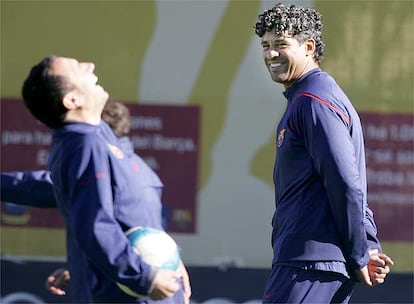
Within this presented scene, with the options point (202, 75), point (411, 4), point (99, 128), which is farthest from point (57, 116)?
point (411, 4)

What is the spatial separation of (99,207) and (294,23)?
122 cm

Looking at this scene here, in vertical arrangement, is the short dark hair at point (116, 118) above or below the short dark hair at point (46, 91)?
below

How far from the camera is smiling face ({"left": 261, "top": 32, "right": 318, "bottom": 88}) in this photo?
4074mm

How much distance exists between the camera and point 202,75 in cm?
662

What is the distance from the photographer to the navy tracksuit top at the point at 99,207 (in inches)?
131

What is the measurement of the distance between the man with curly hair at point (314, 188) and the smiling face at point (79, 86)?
806 millimetres

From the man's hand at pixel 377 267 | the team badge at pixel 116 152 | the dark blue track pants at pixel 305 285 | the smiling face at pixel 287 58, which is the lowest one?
the dark blue track pants at pixel 305 285

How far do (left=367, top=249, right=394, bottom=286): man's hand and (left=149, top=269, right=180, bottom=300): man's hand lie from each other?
3.09ft

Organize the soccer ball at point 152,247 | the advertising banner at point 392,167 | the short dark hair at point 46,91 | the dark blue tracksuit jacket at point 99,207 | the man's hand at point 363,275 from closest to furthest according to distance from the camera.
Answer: the dark blue tracksuit jacket at point 99,207
the short dark hair at point 46,91
the soccer ball at point 152,247
the man's hand at point 363,275
the advertising banner at point 392,167

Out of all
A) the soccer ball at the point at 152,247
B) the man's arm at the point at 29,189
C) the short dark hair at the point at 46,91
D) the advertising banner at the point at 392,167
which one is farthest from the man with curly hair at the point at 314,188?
the advertising banner at the point at 392,167

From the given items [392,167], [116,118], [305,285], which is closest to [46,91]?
[305,285]

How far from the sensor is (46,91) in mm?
3455

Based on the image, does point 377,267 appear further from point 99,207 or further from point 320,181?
point 99,207

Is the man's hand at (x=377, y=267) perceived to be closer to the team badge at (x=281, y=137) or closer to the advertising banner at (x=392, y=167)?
the team badge at (x=281, y=137)
